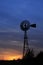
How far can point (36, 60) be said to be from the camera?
1817 inches

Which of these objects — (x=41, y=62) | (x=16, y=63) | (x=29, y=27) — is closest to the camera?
(x=41, y=62)

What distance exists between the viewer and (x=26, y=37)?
50.3m

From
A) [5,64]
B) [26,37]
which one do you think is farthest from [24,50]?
[5,64]

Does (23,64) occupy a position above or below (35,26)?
below

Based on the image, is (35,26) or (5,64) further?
(5,64)

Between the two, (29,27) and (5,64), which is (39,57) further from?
(5,64)

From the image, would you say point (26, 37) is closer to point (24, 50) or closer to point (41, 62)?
point (24, 50)

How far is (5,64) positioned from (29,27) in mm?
10234

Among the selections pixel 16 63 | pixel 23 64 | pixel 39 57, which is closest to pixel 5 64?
pixel 16 63

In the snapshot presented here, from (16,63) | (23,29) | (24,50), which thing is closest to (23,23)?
(23,29)

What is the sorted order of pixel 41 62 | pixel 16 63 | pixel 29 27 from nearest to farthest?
pixel 41 62 < pixel 29 27 < pixel 16 63

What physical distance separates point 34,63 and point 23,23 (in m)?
7.91

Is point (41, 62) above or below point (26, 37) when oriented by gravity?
below

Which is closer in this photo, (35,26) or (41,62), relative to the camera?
(41,62)
